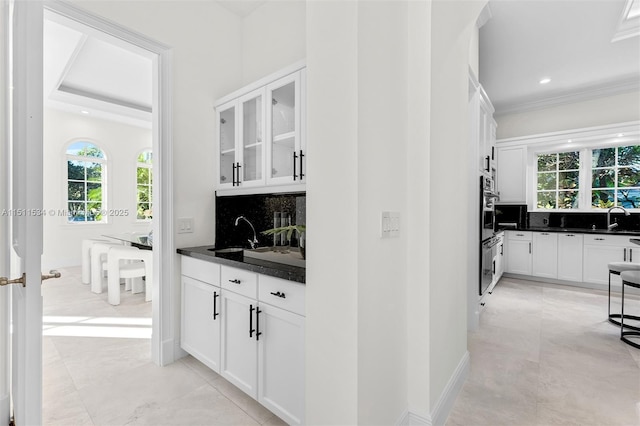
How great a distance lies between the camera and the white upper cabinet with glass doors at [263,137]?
2.02 metres

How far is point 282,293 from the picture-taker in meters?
Answer: 1.54

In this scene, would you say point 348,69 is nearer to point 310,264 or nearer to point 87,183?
point 310,264

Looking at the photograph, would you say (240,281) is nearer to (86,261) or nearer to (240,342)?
(240,342)

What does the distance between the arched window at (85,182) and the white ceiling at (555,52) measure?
23.9ft

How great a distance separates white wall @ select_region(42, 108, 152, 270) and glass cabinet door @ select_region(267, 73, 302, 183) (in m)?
5.96

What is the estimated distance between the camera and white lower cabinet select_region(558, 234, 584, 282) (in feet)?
14.7

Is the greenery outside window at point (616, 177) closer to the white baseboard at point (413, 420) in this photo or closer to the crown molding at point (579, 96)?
the crown molding at point (579, 96)

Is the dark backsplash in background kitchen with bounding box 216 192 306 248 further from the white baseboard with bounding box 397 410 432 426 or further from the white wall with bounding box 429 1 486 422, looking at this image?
the white baseboard with bounding box 397 410 432 426

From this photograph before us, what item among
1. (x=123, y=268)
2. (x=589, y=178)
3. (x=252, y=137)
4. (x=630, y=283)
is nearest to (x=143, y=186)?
(x=123, y=268)

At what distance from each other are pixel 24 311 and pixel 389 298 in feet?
4.46

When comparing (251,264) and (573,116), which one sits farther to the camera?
(573,116)

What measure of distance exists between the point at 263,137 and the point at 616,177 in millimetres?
5670

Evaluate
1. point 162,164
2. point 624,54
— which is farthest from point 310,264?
point 624,54

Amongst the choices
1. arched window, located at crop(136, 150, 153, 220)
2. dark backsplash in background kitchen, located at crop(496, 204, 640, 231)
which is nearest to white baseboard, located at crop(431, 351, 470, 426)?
dark backsplash in background kitchen, located at crop(496, 204, 640, 231)
